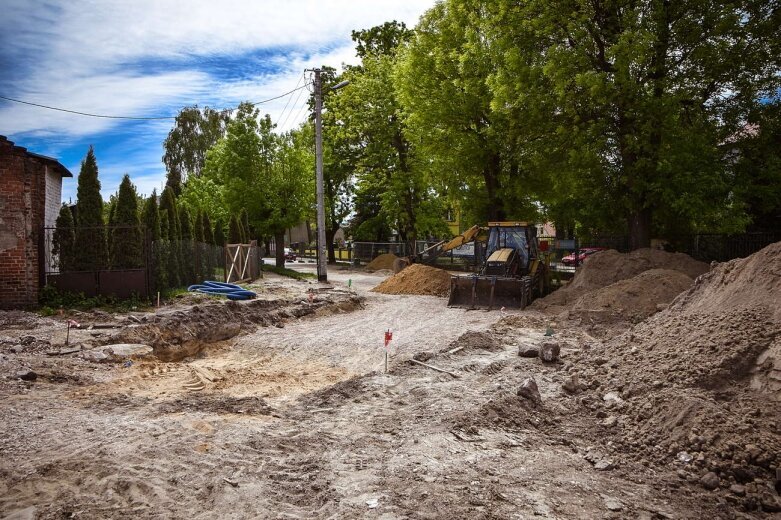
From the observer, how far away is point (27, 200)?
13555 millimetres

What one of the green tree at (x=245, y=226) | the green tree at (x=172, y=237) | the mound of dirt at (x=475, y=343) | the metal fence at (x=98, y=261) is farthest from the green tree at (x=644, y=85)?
the green tree at (x=245, y=226)

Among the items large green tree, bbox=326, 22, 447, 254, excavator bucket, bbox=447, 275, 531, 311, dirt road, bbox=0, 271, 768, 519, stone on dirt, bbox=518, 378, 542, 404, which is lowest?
dirt road, bbox=0, 271, 768, 519

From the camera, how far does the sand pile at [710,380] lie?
5.23 m

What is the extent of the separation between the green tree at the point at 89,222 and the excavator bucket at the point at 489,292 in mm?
10630

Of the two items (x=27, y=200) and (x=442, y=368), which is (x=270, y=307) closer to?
(x=27, y=200)

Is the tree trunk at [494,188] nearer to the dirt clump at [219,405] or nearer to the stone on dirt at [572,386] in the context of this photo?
the stone on dirt at [572,386]

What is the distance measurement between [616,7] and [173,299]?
1707cm

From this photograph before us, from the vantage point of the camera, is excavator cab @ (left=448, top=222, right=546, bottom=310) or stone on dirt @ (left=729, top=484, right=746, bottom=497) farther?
excavator cab @ (left=448, top=222, right=546, bottom=310)

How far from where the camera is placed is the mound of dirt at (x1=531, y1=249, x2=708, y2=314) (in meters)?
17.4

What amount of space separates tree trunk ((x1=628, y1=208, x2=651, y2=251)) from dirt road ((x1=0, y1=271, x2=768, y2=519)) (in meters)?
12.5

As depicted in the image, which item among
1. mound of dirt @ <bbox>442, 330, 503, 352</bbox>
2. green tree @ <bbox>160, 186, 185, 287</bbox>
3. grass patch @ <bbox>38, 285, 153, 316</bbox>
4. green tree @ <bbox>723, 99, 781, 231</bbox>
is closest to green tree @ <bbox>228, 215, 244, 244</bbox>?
green tree @ <bbox>160, 186, 185, 287</bbox>

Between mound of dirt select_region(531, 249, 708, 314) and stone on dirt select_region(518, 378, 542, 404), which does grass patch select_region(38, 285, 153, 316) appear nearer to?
stone on dirt select_region(518, 378, 542, 404)

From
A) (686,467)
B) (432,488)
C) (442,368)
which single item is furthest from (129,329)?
(686,467)

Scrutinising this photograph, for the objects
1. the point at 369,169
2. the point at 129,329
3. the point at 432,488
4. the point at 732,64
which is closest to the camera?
the point at 432,488
